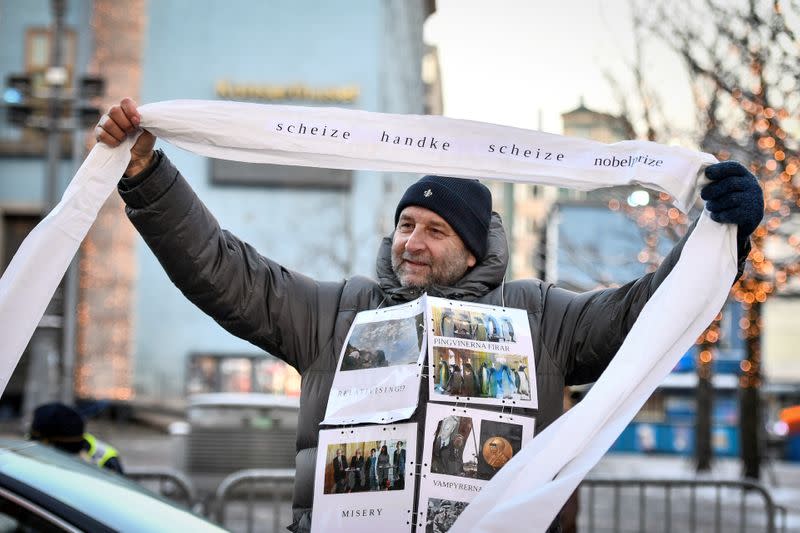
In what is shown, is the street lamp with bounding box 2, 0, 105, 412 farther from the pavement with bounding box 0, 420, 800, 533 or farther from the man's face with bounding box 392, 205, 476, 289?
the man's face with bounding box 392, 205, 476, 289

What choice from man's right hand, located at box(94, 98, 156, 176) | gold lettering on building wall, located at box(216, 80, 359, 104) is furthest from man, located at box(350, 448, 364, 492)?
gold lettering on building wall, located at box(216, 80, 359, 104)

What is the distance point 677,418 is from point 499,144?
2929cm

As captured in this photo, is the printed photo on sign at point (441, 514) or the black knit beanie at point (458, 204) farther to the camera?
the black knit beanie at point (458, 204)

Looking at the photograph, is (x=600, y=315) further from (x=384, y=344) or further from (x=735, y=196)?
(x=384, y=344)

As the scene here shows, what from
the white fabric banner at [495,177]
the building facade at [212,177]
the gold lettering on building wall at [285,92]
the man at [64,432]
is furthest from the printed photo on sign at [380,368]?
the gold lettering on building wall at [285,92]

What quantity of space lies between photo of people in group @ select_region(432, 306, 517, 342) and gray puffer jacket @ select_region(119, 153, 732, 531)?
0.34 feet

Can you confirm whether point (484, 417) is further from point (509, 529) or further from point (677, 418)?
point (677, 418)

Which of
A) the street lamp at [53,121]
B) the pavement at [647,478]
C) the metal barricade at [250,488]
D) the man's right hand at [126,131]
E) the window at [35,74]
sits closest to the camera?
the man's right hand at [126,131]

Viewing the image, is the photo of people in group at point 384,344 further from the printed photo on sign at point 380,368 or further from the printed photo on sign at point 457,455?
the printed photo on sign at point 457,455

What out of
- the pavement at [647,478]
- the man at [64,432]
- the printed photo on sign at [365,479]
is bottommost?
the pavement at [647,478]

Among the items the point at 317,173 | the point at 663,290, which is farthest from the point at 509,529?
the point at 317,173

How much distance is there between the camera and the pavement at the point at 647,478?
1078 centimetres

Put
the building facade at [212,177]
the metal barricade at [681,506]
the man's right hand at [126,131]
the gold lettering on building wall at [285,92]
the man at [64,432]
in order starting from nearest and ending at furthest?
the man's right hand at [126,131] < the man at [64,432] < the metal barricade at [681,506] < the building facade at [212,177] < the gold lettering on building wall at [285,92]

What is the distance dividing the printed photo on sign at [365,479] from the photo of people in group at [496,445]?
20 cm
